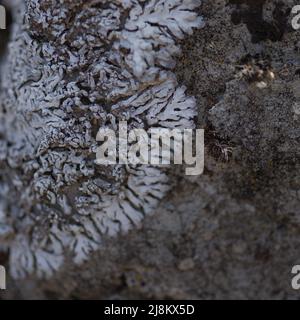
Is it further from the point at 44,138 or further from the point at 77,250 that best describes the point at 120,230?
the point at 44,138

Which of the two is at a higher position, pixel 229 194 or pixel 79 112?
pixel 79 112

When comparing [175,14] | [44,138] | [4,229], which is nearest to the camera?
[175,14]
